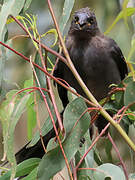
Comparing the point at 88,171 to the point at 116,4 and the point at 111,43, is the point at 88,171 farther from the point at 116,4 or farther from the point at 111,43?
the point at 116,4

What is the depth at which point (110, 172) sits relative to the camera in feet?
2.68

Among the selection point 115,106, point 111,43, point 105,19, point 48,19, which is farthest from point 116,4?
point 115,106

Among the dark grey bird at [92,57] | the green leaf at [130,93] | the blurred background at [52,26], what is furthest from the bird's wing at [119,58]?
the green leaf at [130,93]

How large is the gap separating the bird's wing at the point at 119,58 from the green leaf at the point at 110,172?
785 mm

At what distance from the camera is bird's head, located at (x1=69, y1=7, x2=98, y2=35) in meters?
1.42

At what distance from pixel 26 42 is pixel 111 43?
2.09ft

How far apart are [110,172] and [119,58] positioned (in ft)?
2.71

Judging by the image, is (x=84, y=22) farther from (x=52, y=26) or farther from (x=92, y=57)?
(x=52, y=26)

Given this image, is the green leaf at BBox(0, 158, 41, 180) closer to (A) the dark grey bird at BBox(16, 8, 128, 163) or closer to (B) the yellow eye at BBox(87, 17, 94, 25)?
(A) the dark grey bird at BBox(16, 8, 128, 163)

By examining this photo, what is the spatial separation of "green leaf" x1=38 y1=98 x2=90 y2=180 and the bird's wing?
76cm

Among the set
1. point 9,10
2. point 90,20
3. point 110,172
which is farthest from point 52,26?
point 110,172

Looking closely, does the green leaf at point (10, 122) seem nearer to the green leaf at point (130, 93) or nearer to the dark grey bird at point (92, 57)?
the green leaf at point (130, 93)

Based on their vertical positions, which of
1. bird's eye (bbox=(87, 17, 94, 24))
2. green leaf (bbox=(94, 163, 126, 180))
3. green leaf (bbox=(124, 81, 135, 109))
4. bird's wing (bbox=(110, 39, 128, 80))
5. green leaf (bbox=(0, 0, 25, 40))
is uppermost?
green leaf (bbox=(0, 0, 25, 40))

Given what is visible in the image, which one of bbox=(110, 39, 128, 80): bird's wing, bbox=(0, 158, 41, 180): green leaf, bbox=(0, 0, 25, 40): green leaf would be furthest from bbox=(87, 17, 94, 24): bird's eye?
bbox=(0, 158, 41, 180): green leaf
